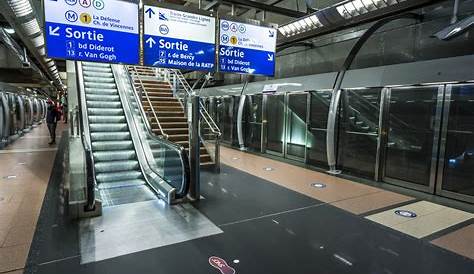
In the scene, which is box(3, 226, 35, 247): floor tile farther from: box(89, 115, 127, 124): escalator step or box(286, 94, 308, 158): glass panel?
box(286, 94, 308, 158): glass panel

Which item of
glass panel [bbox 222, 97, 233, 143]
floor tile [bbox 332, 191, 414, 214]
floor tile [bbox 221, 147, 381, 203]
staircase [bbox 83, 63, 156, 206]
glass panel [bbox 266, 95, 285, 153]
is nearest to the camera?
floor tile [bbox 332, 191, 414, 214]

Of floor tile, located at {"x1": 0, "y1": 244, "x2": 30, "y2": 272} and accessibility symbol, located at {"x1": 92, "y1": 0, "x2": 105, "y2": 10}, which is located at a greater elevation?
accessibility symbol, located at {"x1": 92, "y1": 0, "x2": 105, "y2": 10}

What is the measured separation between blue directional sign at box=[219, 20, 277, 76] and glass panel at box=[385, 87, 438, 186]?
294cm

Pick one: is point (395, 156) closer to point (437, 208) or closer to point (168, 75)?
point (437, 208)

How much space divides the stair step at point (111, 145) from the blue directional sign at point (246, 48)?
2.87 metres

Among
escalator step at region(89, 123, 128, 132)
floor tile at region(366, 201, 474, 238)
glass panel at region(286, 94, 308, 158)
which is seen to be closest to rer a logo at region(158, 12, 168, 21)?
escalator step at region(89, 123, 128, 132)

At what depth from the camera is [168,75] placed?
1027cm

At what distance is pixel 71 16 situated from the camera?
3584 millimetres

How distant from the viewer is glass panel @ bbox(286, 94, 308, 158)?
855 centimetres

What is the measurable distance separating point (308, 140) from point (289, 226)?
460cm

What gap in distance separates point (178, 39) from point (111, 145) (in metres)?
2.96

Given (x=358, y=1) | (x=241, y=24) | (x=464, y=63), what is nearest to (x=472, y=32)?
(x=464, y=63)

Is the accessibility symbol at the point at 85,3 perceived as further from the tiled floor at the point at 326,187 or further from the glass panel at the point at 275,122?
the glass panel at the point at 275,122

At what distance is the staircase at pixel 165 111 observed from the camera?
7395mm
